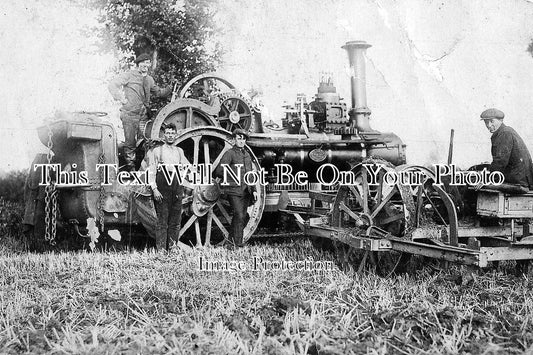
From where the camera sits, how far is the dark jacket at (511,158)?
6.09 meters

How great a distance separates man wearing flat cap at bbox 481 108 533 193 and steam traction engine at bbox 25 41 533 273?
0.86 feet

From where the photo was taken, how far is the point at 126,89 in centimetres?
892

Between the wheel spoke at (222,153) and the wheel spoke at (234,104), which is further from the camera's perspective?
the wheel spoke at (234,104)

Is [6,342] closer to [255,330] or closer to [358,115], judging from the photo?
[255,330]

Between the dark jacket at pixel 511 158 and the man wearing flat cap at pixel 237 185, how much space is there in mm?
3325

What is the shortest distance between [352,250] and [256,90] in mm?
3272

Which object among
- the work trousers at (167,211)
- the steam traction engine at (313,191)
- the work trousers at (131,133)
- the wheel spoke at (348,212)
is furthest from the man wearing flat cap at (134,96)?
the wheel spoke at (348,212)

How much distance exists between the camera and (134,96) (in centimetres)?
891

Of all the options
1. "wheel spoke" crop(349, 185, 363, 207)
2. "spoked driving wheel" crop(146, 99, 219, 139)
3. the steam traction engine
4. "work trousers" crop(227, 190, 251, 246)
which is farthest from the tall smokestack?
"wheel spoke" crop(349, 185, 363, 207)

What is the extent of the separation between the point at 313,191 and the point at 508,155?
276cm

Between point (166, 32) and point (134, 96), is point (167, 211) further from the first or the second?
point (166, 32)

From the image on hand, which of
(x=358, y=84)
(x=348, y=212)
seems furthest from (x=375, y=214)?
(x=358, y=84)

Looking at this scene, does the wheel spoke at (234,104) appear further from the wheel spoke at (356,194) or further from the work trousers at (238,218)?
the wheel spoke at (356,194)

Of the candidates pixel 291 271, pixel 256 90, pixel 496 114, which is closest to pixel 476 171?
pixel 496 114
